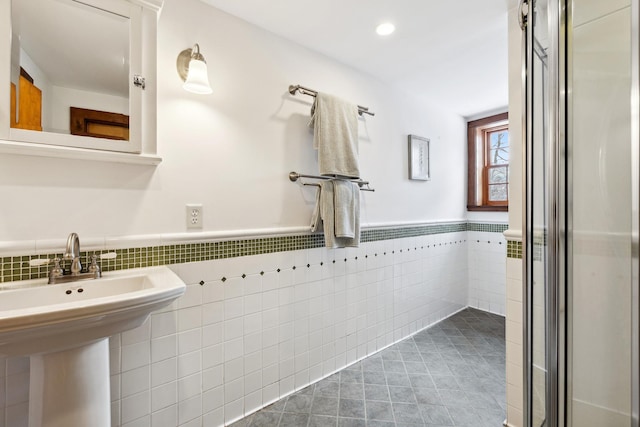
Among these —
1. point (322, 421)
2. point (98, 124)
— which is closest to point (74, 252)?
point (98, 124)

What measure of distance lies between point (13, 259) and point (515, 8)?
2479 millimetres

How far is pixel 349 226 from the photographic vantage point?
5.94 ft

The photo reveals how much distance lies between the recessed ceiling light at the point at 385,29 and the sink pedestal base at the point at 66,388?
200 cm

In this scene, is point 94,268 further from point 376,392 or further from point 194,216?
point 376,392

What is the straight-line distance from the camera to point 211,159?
1.47 m

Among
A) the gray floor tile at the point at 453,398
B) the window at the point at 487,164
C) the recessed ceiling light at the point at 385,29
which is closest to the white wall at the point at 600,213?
the gray floor tile at the point at 453,398

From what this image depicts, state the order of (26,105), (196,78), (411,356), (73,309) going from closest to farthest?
(73,309)
(26,105)
(196,78)
(411,356)

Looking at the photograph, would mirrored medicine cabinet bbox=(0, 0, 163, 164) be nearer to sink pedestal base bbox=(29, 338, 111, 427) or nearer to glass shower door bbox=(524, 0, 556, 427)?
sink pedestal base bbox=(29, 338, 111, 427)

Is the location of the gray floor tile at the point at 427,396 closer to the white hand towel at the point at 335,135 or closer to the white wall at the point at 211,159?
the white wall at the point at 211,159

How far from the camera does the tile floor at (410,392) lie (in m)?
1.52

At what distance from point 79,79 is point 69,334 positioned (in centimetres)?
96

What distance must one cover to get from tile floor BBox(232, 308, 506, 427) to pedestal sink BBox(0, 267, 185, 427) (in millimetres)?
844

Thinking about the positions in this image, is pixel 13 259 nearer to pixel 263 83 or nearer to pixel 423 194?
pixel 263 83

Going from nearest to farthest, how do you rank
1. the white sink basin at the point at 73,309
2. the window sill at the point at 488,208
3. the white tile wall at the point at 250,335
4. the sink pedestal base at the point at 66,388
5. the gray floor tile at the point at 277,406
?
the white sink basin at the point at 73,309 → the sink pedestal base at the point at 66,388 → the white tile wall at the point at 250,335 → the gray floor tile at the point at 277,406 → the window sill at the point at 488,208
